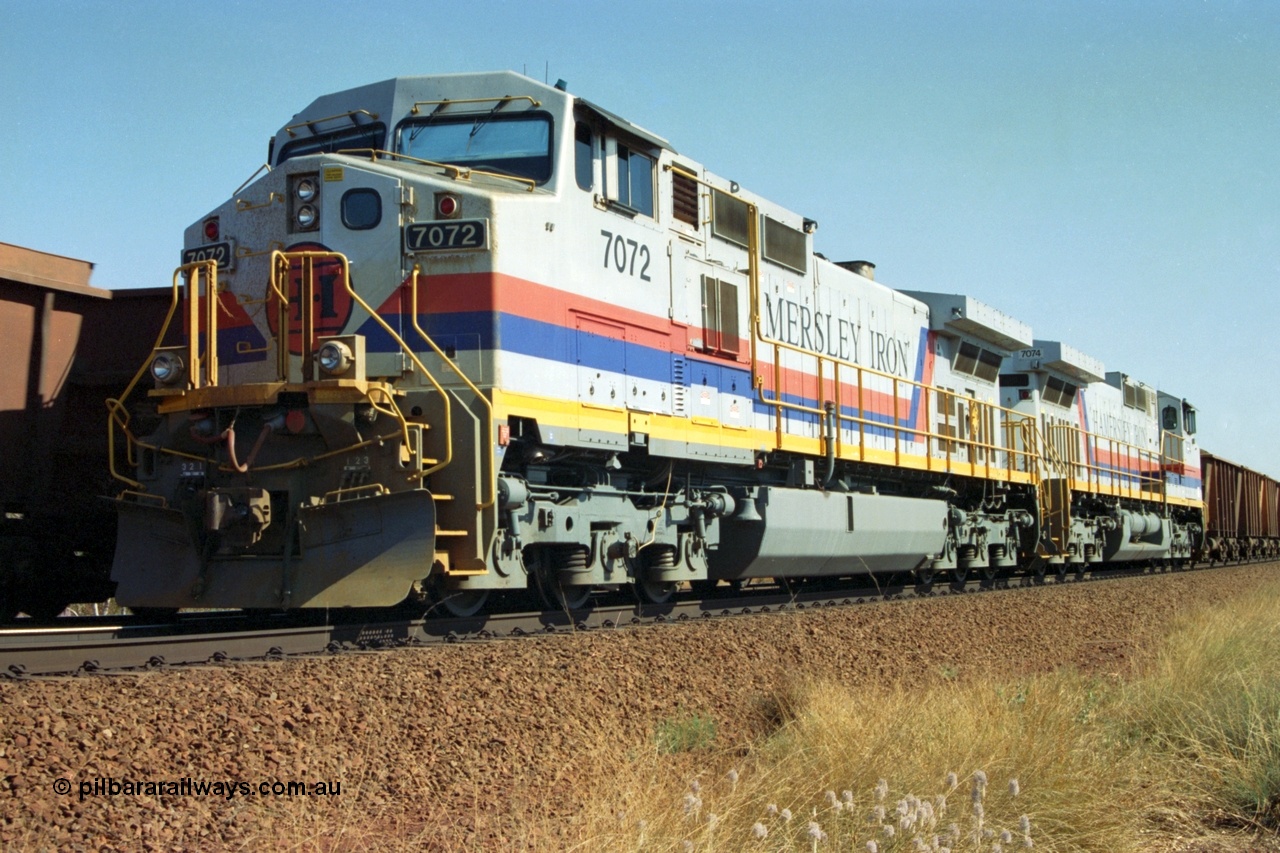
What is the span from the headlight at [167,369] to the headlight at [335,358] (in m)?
1.23

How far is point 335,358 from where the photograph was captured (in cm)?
755

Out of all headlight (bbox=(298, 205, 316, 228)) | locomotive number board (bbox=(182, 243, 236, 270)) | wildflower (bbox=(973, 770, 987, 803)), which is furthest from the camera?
locomotive number board (bbox=(182, 243, 236, 270))

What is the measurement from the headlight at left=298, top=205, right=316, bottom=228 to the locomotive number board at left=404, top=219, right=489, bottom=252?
70cm

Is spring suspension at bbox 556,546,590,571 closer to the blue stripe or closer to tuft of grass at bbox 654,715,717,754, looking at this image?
the blue stripe

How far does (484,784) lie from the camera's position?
5.49 m

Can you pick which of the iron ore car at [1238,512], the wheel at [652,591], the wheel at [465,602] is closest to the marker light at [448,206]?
the wheel at [465,602]

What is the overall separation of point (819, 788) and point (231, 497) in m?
4.06

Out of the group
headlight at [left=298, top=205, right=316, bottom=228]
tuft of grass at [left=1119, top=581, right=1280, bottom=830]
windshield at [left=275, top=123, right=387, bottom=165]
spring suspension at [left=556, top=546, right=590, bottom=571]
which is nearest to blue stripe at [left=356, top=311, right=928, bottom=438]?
headlight at [left=298, top=205, right=316, bottom=228]

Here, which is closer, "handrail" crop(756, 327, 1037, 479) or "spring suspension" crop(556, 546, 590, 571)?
"spring suspension" crop(556, 546, 590, 571)

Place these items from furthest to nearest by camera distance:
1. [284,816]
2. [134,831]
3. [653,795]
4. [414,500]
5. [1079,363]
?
[1079,363] < [414,500] < [653,795] < [284,816] < [134,831]

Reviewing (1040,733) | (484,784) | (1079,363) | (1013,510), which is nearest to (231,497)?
(484,784)

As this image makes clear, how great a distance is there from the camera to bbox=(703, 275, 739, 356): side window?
10.7 m

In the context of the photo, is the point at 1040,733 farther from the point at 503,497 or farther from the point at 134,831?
the point at 134,831

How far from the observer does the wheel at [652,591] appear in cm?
1046
